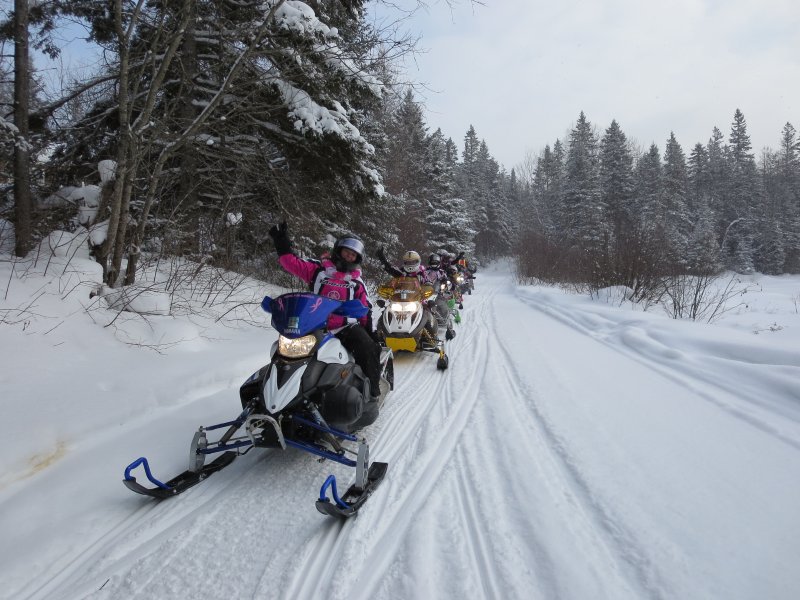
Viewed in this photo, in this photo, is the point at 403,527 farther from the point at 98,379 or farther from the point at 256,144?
the point at 256,144

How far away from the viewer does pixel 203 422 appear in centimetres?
359

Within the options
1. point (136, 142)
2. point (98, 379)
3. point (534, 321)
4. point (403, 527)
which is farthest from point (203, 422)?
point (534, 321)

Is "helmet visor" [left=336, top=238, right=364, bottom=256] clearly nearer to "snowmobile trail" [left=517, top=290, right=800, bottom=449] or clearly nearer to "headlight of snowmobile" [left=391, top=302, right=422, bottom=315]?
"headlight of snowmobile" [left=391, top=302, right=422, bottom=315]

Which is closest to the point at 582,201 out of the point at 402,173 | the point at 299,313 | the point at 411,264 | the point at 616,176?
the point at 616,176

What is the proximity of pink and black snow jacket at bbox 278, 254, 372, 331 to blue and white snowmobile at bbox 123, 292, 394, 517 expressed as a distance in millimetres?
547

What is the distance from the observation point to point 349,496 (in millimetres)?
2596

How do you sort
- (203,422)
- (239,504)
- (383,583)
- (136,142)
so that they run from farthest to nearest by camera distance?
(136,142) → (203,422) → (239,504) → (383,583)

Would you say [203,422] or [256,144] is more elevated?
[256,144]

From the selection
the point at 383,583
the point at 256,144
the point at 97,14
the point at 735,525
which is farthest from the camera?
the point at 256,144

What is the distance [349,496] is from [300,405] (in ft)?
2.35

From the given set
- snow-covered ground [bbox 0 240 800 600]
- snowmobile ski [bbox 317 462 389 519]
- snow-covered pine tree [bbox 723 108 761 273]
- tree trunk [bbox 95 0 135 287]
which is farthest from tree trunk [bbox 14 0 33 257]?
snow-covered pine tree [bbox 723 108 761 273]

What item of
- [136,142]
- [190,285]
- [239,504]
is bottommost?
[239,504]

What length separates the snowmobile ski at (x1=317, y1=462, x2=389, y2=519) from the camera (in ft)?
7.47

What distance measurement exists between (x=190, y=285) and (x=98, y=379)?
130 inches
